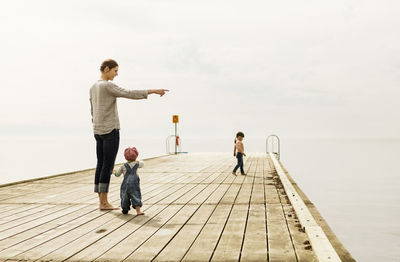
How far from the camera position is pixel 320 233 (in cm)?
353

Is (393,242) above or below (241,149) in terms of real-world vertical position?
below

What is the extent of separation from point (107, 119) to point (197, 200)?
75.3 inches

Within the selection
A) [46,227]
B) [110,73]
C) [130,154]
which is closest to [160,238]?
[46,227]

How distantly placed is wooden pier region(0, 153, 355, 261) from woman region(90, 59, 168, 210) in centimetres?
51

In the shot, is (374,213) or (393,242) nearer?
(393,242)

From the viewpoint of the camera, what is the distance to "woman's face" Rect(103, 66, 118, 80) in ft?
16.6

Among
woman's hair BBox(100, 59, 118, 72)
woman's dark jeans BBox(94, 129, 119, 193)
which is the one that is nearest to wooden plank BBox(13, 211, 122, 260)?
woman's dark jeans BBox(94, 129, 119, 193)

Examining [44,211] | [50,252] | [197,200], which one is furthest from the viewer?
[197,200]

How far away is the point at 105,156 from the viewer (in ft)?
16.3

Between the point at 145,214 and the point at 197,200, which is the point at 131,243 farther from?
the point at 197,200

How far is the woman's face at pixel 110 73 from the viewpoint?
5062 mm

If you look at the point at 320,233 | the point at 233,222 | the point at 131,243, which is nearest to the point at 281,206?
the point at 233,222

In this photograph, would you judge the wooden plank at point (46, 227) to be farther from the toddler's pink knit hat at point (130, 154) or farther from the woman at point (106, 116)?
the toddler's pink knit hat at point (130, 154)

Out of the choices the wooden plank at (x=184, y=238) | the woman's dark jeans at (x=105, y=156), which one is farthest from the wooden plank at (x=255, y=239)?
the woman's dark jeans at (x=105, y=156)
